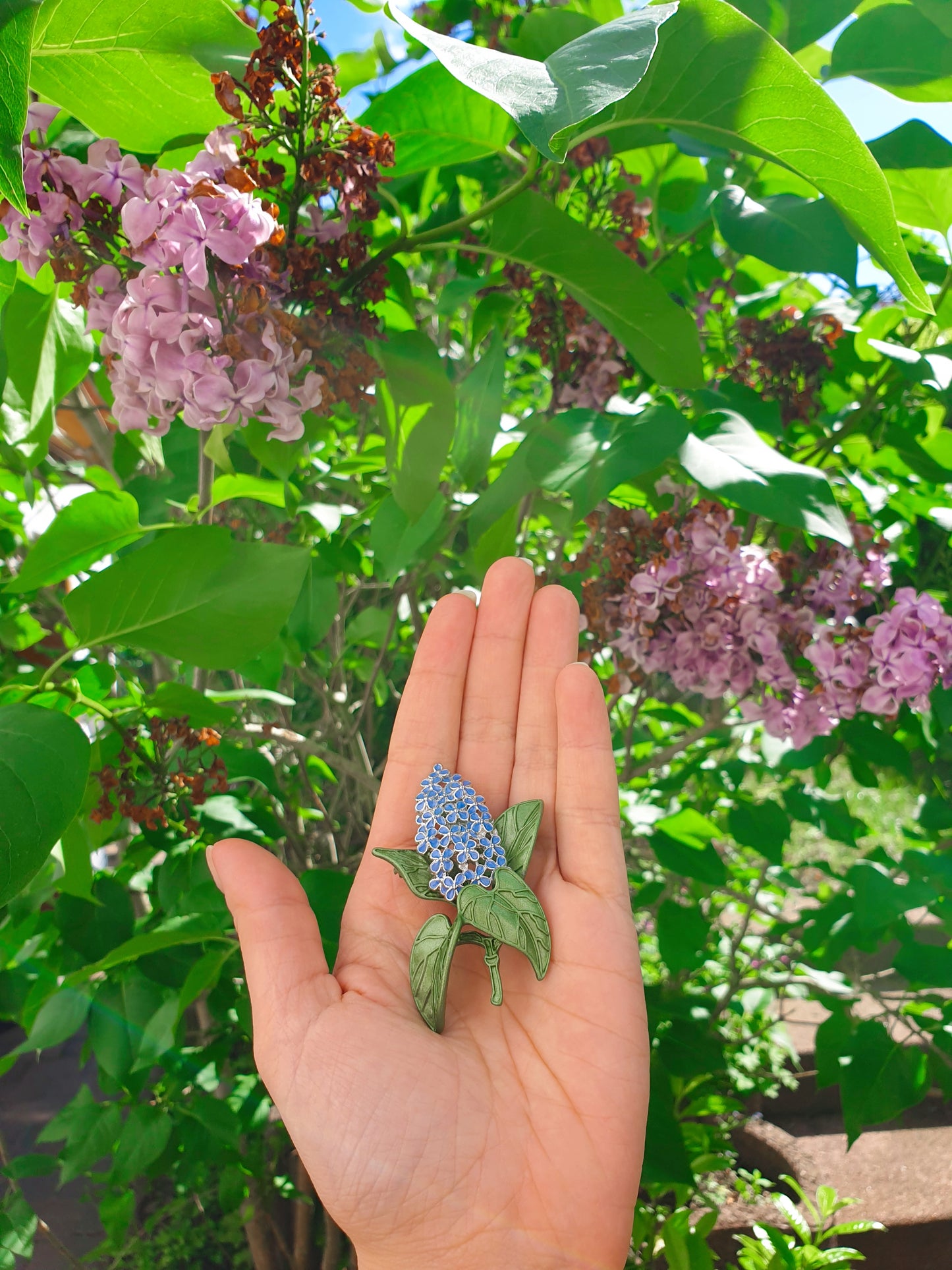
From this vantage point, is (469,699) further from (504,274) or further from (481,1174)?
(504,274)

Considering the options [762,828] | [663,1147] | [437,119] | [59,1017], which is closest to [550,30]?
[437,119]

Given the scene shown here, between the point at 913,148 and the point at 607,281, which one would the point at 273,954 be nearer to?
the point at 607,281

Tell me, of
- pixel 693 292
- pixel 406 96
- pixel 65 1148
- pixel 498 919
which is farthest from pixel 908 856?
pixel 65 1148

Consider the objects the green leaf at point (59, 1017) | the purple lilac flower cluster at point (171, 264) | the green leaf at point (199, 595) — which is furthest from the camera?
the green leaf at point (59, 1017)

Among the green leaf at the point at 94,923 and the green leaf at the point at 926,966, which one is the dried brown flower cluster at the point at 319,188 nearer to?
the green leaf at the point at 94,923

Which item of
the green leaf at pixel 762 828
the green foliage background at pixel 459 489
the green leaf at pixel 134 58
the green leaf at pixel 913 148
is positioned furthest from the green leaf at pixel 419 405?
the green leaf at pixel 762 828

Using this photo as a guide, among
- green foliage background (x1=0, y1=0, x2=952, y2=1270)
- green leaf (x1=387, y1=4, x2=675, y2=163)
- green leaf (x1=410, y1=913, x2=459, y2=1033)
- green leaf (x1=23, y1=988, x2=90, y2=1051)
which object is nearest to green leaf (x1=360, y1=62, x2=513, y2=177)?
green foliage background (x1=0, y1=0, x2=952, y2=1270)

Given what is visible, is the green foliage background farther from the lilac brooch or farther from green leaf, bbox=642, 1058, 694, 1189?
the lilac brooch
